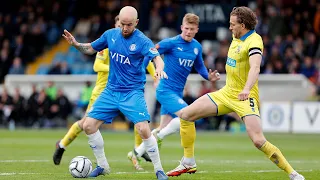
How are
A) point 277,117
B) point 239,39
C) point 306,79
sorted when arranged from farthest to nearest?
point 306,79 < point 277,117 < point 239,39

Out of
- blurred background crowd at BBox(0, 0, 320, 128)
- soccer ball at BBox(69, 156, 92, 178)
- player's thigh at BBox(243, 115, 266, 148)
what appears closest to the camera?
player's thigh at BBox(243, 115, 266, 148)

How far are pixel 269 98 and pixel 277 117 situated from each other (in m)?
2.66

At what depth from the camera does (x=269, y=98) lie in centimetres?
2884

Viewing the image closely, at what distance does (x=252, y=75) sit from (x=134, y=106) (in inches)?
70.2

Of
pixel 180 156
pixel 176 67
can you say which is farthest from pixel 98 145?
pixel 180 156

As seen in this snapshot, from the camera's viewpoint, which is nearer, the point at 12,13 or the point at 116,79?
the point at 116,79

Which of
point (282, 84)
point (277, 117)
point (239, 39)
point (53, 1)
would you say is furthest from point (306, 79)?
point (239, 39)

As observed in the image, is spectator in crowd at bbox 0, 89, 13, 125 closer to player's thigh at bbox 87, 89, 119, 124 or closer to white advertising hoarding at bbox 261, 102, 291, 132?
white advertising hoarding at bbox 261, 102, 291, 132

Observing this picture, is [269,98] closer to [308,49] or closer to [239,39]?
[308,49]

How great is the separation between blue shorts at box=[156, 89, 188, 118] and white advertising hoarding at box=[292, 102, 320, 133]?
12.8m

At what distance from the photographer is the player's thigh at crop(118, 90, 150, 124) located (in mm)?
10820

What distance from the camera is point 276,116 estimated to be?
Result: 2628 cm

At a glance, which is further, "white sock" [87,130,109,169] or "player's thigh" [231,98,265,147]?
"white sock" [87,130,109,169]

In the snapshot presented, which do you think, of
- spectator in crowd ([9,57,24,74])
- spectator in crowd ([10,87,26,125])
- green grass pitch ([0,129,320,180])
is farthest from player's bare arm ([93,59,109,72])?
spectator in crowd ([9,57,24,74])
